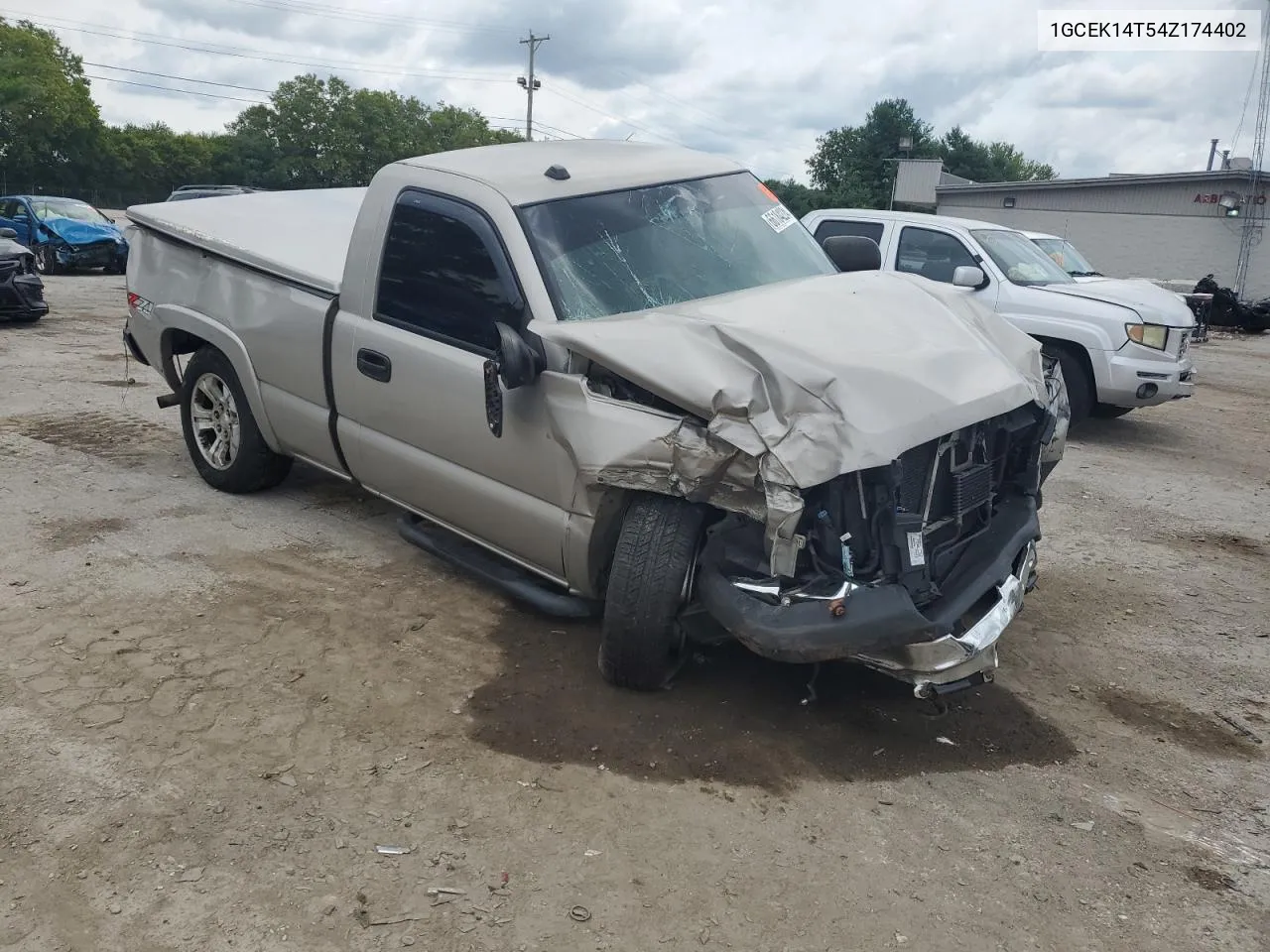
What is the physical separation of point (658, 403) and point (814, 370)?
0.59 meters

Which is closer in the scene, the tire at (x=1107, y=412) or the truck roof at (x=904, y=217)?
the truck roof at (x=904, y=217)

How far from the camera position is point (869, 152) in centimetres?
7425

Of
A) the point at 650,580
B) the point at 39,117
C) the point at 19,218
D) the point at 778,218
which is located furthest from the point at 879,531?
the point at 39,117

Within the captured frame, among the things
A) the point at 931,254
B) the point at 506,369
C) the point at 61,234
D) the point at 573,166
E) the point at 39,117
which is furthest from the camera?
the point at 39,117

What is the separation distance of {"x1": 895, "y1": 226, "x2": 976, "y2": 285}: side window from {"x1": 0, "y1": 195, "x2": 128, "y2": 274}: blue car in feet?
54.7

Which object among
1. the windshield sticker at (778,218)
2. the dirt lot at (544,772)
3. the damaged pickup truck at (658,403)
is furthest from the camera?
the windshield sticker at (778,218)

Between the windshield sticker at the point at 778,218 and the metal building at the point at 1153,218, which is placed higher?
the metal building at the point at 1153,218

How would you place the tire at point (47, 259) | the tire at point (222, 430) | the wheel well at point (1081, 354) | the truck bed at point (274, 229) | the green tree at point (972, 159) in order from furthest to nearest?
the green tree at point (972, 159) → the tire at point (47, 259) → the wheel well at point (1081, 354) → the tire at point (222, 430) → the truck bed at point (274, 229)

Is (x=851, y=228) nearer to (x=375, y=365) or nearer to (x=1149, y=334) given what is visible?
(x=1149, y=334)

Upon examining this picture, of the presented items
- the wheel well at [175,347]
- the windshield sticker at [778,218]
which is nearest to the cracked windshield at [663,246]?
the windshield sticker at [778,218]

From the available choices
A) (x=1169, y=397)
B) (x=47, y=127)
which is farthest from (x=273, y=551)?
(x=47, y=127)

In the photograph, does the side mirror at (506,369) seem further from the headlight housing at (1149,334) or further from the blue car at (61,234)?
the blue car at (61,234)

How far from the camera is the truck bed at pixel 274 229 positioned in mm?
5383

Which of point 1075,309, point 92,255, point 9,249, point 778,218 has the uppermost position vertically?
point 778,218
